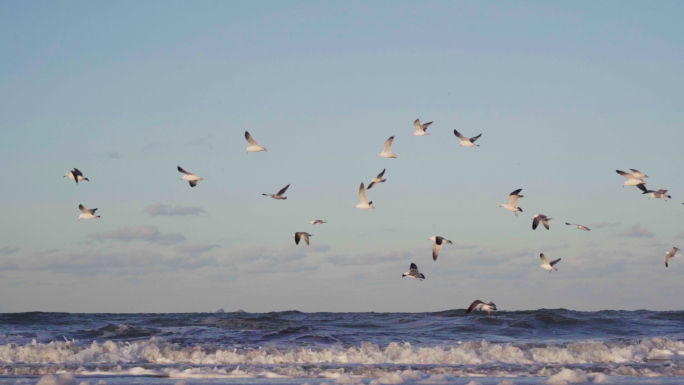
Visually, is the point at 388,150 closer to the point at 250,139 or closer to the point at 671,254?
the point at 250,139

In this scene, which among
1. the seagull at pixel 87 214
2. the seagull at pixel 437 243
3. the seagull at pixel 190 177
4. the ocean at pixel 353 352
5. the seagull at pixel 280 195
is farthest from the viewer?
the seagull at pixel 87 214

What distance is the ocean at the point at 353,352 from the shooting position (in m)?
16.4

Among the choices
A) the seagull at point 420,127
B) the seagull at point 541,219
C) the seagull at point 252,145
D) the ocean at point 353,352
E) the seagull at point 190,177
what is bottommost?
the ocean at point 353,352

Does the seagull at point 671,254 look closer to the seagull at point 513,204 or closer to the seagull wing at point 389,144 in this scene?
the seagull at point 513,204

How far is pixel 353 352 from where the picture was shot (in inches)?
811

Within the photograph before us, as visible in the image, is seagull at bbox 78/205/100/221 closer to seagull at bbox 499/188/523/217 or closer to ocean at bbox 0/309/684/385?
ocean at bbox 0/309/684/385

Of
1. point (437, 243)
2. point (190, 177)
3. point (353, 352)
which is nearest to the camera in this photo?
point (353, 352)

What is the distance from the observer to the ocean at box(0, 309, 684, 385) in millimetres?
16438

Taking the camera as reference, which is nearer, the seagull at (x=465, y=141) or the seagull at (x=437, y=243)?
the seagull at (x=437, y=243)

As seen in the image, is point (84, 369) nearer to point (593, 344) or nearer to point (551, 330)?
point (593, 344)

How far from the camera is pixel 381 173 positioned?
2905cm

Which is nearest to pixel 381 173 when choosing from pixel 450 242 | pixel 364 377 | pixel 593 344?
pixel 450 242

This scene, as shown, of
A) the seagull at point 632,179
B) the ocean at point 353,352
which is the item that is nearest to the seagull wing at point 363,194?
the ocean at point 353,352

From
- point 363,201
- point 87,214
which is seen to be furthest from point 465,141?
point 87,214
